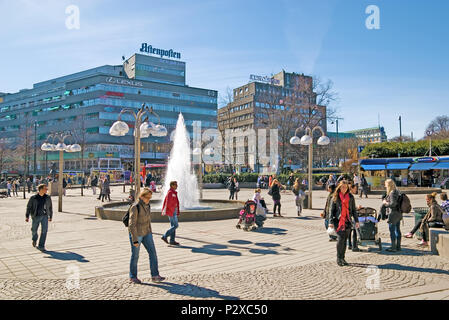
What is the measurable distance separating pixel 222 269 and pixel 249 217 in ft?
15.3

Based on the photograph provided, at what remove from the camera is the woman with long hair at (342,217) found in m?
6.99

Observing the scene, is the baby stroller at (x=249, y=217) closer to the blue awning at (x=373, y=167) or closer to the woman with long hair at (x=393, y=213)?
the woman with long hair at (x=393, y=213)

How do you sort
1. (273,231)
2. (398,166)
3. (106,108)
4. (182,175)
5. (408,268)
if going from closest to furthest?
(408,268) < (273,231) < (182,175) < (398,166) < (106,108)

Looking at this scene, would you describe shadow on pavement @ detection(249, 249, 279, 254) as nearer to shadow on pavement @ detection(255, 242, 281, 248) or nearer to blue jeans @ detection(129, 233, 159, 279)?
shadow on pavement @ detection(255, 242, 281, 248)

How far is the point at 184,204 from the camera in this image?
16469 mm

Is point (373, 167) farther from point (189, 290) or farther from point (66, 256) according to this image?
point (189, 290)

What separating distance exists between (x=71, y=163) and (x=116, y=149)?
1128cm

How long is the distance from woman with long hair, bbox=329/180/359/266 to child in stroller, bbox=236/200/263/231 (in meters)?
4.47

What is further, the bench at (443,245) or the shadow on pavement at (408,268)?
the bench at (443,245)

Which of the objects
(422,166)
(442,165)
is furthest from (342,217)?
(422,166)

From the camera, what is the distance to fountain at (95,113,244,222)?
13328 millimetres

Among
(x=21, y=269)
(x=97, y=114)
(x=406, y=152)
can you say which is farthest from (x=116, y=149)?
(x=21, y=269)

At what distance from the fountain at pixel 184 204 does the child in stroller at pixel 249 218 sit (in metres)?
2.14

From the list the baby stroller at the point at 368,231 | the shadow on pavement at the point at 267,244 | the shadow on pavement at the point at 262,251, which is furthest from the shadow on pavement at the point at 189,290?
the baby stroller at the point at 368,231
